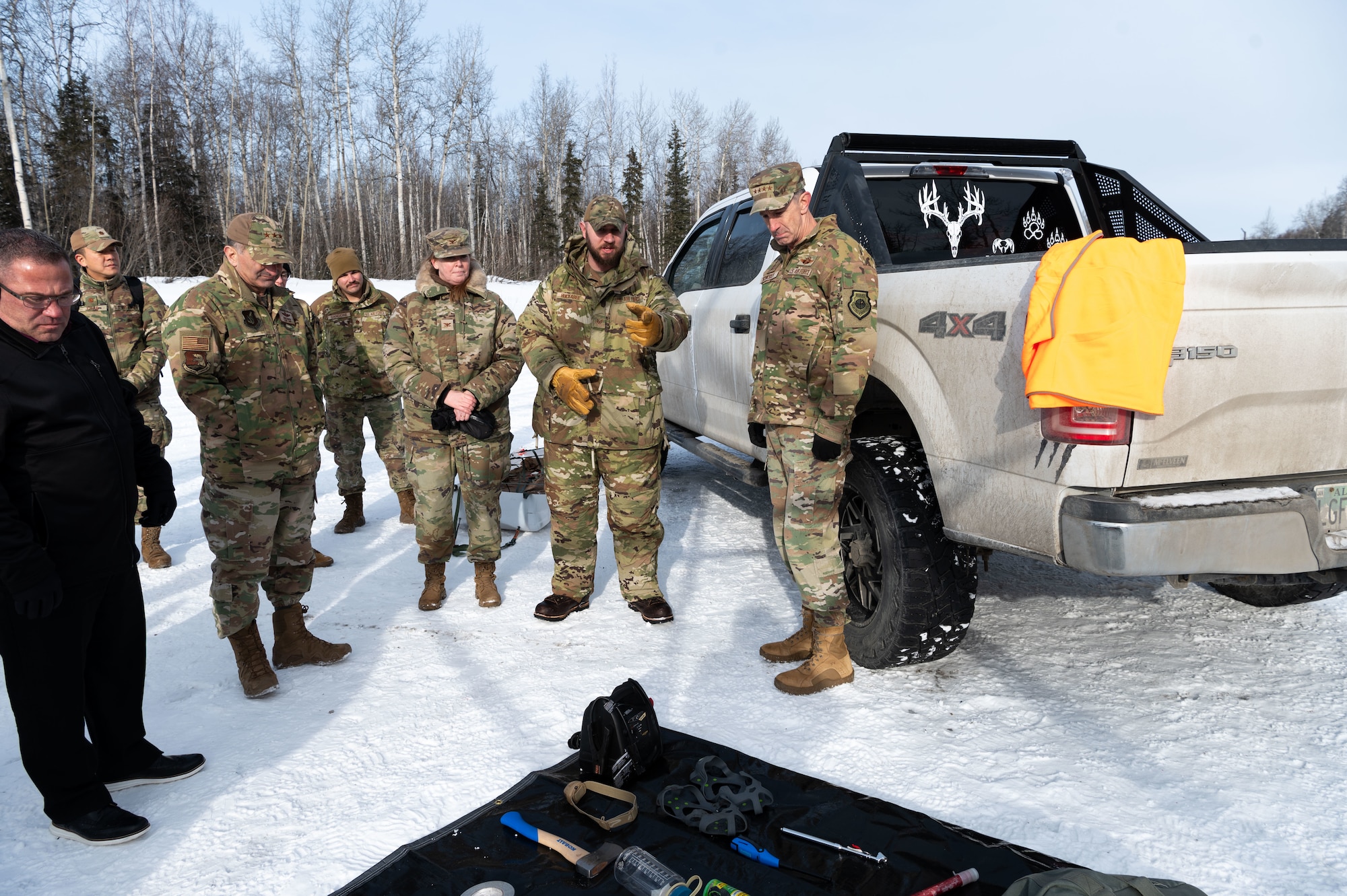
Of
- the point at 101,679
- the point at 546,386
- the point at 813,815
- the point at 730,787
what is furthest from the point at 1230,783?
the point at 101,679

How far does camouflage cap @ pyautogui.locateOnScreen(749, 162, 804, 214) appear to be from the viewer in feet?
10.3

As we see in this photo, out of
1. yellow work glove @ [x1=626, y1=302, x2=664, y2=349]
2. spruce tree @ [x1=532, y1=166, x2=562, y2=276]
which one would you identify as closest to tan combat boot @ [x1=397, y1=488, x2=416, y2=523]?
yellow work glove @ [x1=626, y1=302, x2=664, y2=349]

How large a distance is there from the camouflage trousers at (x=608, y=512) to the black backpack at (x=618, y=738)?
1.43m

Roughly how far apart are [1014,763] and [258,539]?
10.2 feet

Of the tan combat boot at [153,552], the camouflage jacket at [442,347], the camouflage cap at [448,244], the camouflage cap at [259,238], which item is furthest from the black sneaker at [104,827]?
the tan combat boot at [153,552]

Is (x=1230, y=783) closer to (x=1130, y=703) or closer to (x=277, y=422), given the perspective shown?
(x=1130, y=703)

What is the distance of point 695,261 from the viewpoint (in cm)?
579

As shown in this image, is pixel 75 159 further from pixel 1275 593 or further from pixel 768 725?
pixel 1275 593

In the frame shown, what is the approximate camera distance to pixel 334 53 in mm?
28422

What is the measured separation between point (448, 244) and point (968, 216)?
2.70 m

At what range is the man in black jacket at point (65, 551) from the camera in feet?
7.37

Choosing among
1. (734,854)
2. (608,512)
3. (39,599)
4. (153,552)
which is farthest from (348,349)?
(734,854)

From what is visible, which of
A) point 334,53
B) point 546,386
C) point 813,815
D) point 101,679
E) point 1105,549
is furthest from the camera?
point 334,53

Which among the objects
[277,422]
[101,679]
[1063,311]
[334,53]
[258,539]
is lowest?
[101,679]
